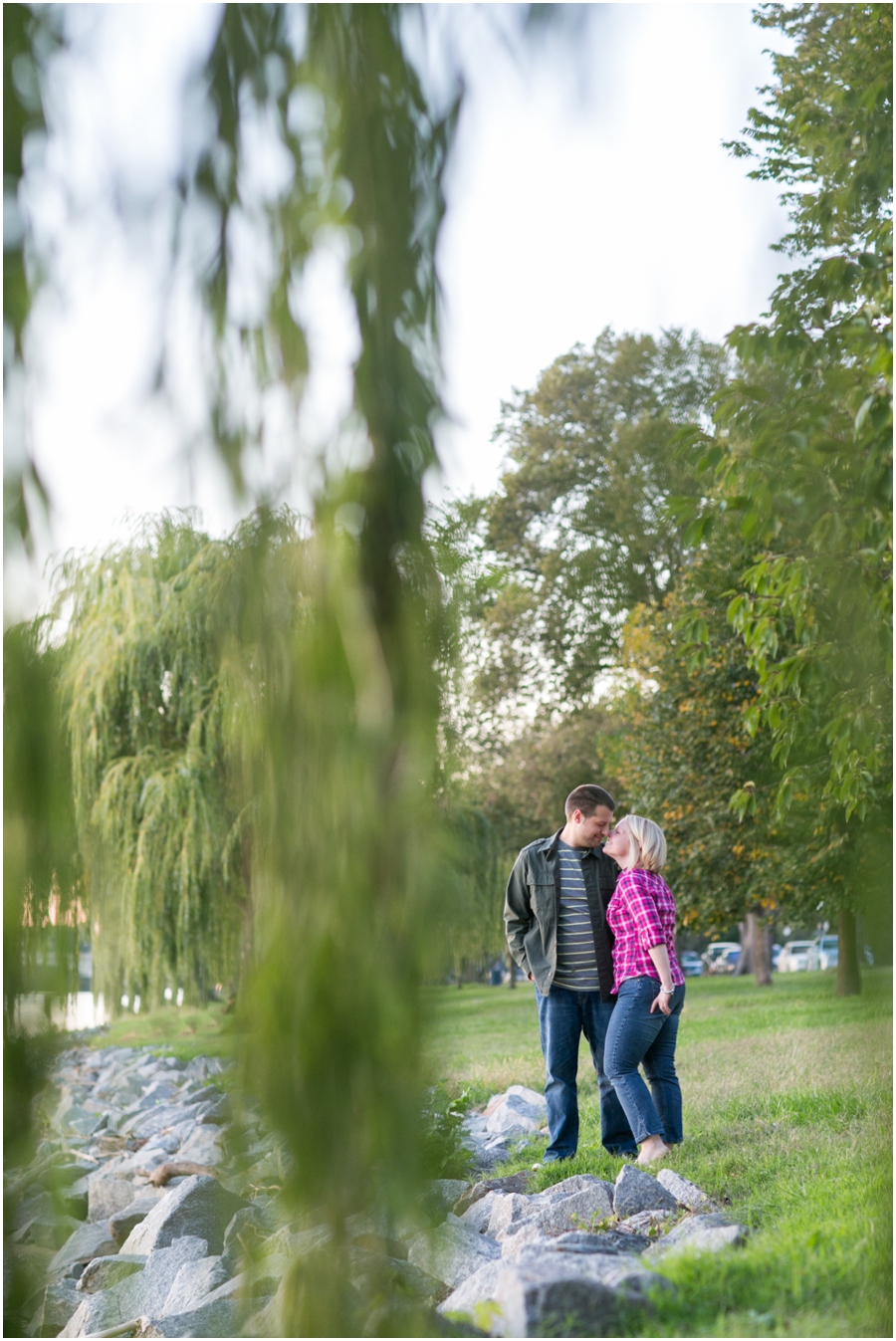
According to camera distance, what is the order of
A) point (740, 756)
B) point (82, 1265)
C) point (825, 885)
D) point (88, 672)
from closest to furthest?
point (88, 672)
point (82, 1265)
point (825, 885)
point (740, 756)

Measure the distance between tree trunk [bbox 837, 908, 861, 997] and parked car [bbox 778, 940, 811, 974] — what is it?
12618 mm

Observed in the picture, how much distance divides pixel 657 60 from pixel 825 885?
6.02 m

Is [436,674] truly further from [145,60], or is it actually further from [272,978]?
[145,60]

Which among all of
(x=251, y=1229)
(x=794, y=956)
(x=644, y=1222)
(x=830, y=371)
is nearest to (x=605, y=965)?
(x=644, y=1222)

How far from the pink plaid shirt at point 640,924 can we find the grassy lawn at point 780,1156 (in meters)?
0.41

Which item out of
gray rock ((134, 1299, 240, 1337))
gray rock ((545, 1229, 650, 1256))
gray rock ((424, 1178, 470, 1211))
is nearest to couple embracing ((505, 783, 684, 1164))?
gray rock ((545, 1229, 650, 1256))

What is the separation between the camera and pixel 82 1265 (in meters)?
2.76

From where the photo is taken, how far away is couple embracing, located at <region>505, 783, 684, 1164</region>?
2.71 metres

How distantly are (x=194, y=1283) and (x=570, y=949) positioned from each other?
157 cm

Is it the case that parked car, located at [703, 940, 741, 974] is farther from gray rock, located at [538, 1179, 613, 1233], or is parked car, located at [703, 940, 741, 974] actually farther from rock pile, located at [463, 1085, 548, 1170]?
gray rock, located at [538, 1179, 613, 1233]

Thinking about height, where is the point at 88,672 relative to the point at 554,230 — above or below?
below

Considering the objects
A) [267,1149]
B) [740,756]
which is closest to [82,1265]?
[267,1149]

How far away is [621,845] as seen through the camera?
2859 mm

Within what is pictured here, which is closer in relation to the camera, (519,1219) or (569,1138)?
(519,1219)
